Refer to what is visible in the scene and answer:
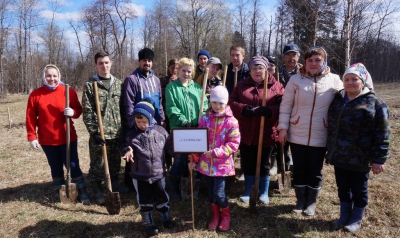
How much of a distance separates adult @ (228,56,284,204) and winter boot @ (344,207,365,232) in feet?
3.77

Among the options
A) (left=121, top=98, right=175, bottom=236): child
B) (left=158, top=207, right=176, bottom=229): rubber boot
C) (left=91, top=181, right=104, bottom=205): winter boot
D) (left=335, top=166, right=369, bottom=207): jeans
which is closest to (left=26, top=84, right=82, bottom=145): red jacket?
(left=91, top=181, right=104, bottom=205): winter boot

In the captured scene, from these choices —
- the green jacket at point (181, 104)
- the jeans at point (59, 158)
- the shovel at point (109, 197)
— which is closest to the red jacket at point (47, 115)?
the jeans at point (59, 158)

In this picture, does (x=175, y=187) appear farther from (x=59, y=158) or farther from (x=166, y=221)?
(x=59, y=158)

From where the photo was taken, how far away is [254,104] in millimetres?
3834

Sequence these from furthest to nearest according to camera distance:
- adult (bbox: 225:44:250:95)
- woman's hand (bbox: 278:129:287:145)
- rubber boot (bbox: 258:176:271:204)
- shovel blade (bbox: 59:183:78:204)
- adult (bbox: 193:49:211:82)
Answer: adult (bbox: 193:49:211:82) < adult (bbox: 225:44:250:95) < shovel blade (bbox: 59:183:78:204) < rubber boot (bbox: 258:176:271:204) < woman's hand (bbox: 278:129:287:145)

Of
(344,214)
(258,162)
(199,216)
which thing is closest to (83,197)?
(199,216)

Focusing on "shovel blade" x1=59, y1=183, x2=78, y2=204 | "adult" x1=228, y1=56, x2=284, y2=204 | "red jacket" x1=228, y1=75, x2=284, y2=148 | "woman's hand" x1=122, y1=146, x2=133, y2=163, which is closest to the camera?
"woman's hand" x1=122, y1=146, x2=133, y2=163

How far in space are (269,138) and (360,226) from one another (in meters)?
1.59

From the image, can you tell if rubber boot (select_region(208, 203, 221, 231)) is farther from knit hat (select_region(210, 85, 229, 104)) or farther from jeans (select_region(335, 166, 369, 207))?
jeans (select_region(335, 166, 369, 207))

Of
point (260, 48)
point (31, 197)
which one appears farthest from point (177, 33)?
point (31, 197)

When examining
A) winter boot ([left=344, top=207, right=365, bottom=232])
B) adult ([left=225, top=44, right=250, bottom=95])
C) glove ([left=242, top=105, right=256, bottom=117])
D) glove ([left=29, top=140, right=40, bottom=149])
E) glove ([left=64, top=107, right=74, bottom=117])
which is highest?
adult ([left=225, top=44, right=250, bottom=95])

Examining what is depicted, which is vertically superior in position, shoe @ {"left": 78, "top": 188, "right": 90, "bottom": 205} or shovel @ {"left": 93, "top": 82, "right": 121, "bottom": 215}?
shovel @ {"left": 93, "top": 82, "right": 121, "bottom": 215}

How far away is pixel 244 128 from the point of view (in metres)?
3.95

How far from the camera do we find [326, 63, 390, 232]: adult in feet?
9.84
